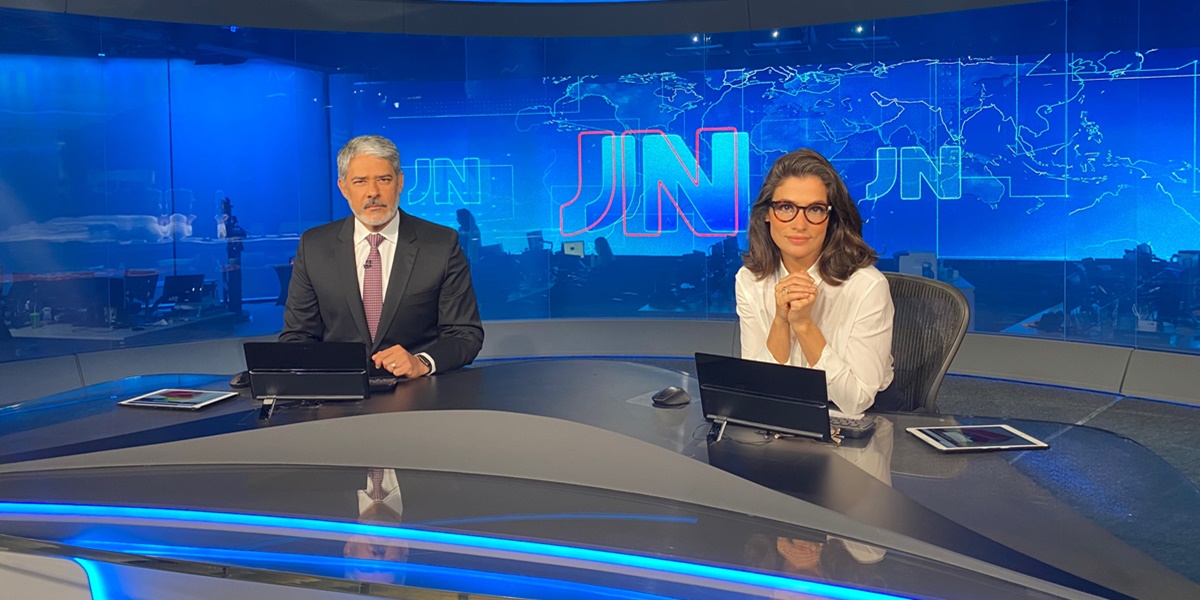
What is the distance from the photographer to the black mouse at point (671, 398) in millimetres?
2154

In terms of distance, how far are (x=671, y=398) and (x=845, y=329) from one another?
56 cm

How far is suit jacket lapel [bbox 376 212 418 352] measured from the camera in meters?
3.04

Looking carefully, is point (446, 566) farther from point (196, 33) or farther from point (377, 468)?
point (196, 33)

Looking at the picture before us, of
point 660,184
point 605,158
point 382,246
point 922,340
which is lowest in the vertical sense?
point 922,340

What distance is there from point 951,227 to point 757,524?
536cm

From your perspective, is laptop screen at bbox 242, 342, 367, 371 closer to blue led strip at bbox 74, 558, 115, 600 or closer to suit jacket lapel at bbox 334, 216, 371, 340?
blue led strip at bbox 74, 558, 115, 600

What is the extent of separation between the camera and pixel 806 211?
239cm

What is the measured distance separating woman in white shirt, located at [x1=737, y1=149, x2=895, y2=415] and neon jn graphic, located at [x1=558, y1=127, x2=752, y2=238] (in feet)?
14.2

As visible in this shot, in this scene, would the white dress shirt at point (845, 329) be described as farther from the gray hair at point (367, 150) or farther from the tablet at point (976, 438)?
the gray hair at point (367, 150)

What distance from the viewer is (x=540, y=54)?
22.7 ft

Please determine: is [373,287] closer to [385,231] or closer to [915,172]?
[385,231]

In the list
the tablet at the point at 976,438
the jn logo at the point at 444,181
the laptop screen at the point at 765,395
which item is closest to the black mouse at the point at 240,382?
the laptop screen at the point at 765,395

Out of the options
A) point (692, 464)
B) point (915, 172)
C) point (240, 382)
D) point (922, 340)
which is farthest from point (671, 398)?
point (915, 172)

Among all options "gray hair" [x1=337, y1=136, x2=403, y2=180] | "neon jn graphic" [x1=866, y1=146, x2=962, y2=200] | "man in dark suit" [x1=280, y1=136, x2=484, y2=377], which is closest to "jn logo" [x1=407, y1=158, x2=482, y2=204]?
"neon jn graphic" [x1=866, y1=146, x2=962, y2=200]
